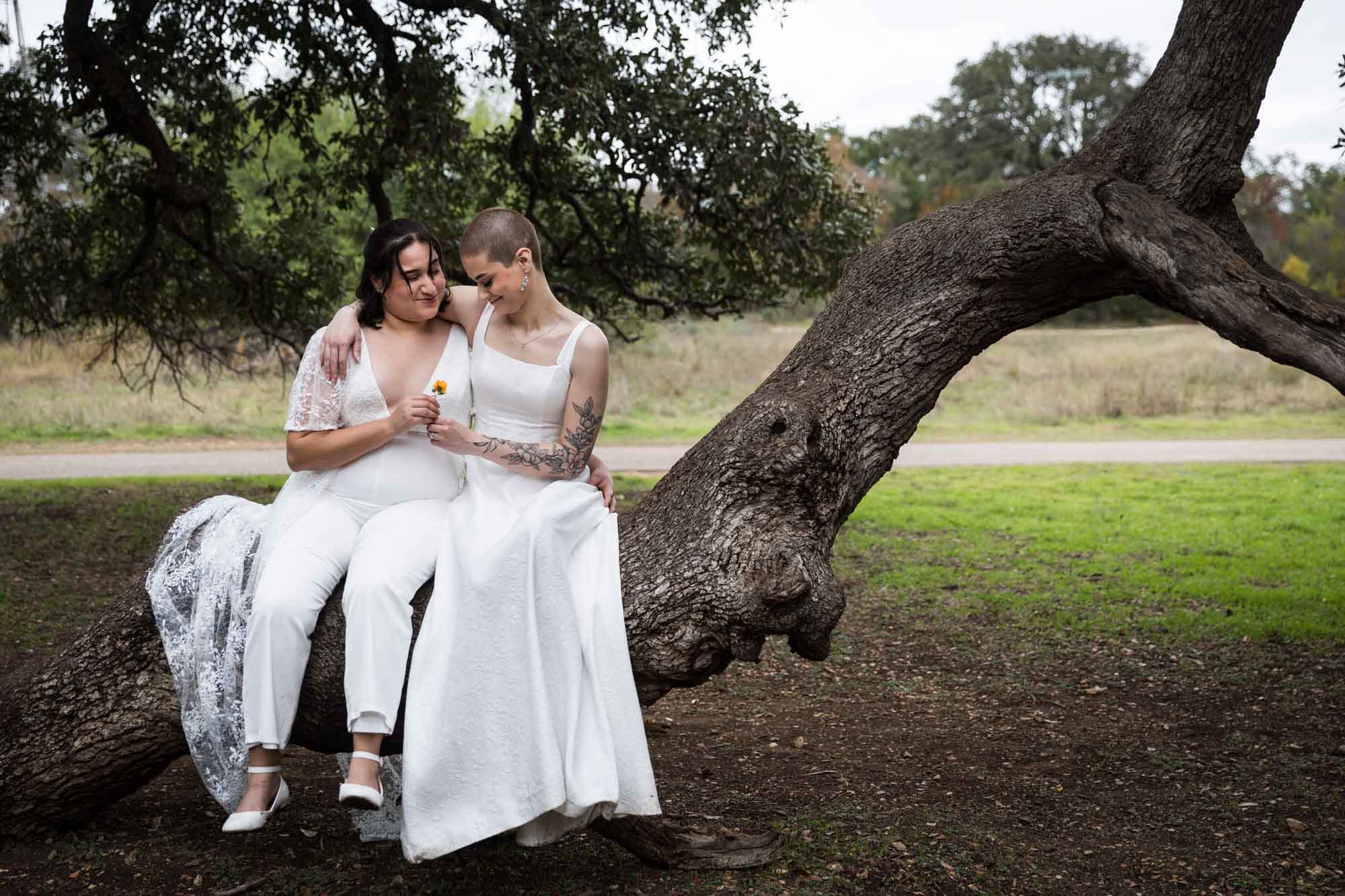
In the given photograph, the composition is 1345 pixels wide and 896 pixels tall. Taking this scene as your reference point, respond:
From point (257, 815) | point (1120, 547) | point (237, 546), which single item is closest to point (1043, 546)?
Result: point (1120, 547)

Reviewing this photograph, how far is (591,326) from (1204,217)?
2443 millimetres

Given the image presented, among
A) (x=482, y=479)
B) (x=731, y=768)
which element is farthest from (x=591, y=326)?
(x=731, y=768)

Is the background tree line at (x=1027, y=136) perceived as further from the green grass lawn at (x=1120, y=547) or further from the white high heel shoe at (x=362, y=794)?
the white high heel shoe at (x=362, y=794)

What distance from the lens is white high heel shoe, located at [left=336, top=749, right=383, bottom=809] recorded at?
3.24 m

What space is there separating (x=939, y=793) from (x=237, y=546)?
2948 mm

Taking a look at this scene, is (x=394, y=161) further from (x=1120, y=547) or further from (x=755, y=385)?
(x=755, y=385)

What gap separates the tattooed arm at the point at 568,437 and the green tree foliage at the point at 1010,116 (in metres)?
41.4

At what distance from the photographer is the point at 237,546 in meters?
3.74

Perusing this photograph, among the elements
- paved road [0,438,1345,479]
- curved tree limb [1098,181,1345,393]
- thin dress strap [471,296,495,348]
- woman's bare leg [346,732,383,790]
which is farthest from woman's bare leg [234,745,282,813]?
paved road [0,438,1345,479]

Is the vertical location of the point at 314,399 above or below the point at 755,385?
above

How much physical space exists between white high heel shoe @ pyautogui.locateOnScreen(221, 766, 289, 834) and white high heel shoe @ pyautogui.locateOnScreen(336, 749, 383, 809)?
1.08 feet

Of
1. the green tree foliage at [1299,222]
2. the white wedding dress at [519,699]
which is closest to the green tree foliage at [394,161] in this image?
the white wedding dress at [519,699]

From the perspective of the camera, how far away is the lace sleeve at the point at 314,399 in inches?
154

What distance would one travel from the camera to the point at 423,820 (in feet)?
→ 11.0
